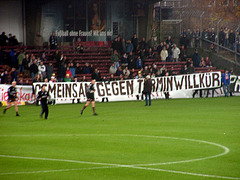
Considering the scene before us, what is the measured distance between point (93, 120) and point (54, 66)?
16557 millimetres

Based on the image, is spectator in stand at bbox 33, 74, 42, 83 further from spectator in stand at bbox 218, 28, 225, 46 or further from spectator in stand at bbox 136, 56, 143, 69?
spectator in stand at bbox 218, 28, 225, 46

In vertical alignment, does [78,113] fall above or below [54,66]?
below

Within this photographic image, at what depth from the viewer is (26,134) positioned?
62.7ft

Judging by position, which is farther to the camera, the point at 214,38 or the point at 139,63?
the point at 214,38

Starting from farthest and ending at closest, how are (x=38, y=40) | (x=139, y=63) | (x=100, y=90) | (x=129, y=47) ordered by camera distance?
(x=129, y=47)
(x=38, y=40)
(x=139, y=63)
(x=100, y=90)

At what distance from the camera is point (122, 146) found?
16.0 m

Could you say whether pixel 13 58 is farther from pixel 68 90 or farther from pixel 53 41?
pixel 68 90

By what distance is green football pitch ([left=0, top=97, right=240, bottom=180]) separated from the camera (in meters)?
12.2

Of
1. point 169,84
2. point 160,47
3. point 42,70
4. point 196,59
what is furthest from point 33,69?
point 196,59

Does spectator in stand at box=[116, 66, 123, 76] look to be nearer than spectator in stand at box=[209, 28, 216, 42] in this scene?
Yes

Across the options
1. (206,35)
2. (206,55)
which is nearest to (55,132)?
(206,55)

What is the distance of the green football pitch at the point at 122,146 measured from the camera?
479 inches

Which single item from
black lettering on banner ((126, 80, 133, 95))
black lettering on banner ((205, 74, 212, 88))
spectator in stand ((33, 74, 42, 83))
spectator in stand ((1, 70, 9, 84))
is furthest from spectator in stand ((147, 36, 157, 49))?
spectator in stand ((1, 70, 9, 84))

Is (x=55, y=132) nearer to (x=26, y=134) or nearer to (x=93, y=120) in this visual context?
(x=26, y=134)
